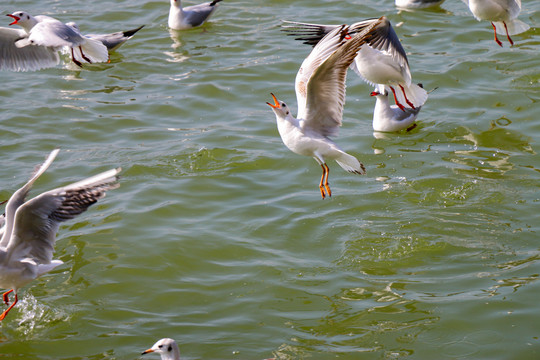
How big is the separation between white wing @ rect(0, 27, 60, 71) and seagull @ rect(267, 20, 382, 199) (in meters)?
3.71

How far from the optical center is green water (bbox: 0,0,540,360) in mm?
6133

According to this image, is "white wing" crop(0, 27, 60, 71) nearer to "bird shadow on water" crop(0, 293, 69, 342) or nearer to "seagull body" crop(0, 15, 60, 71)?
"seagull body" crop(0, 15, 60, 71)

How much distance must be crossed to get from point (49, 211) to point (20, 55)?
4277 mm

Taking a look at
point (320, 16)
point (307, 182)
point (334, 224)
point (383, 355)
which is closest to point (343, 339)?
point (383, 355)

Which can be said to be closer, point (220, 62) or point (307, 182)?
point (307, 182)

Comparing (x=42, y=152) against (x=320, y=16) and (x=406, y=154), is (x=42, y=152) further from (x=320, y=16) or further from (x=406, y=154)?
(x=320, y=16)

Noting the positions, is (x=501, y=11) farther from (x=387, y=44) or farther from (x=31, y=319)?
(x=31, y=319)

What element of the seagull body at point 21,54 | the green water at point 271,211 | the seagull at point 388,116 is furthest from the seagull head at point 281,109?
the seagull body at point 21,54

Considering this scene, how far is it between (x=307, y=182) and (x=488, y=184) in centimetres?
184

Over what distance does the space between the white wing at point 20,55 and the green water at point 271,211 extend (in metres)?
0.77

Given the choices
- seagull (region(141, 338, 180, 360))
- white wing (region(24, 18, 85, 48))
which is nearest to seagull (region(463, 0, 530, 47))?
white wing (region(24, 18, 85, 48))

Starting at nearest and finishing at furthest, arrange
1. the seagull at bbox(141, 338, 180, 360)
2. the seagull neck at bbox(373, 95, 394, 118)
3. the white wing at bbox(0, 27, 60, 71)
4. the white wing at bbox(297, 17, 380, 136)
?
the seagull at bbox(141, 338, 180, 360)
the white wing at bbox(297, 17, 380, 136)
the white wing at bbox(0, 27, 60, 71)
the seagull neck at bbox(373, 95, 394, 118)

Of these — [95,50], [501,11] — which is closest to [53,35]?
[95,50]

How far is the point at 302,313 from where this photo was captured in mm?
6375
